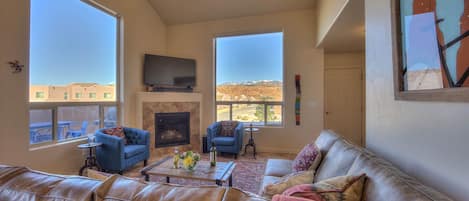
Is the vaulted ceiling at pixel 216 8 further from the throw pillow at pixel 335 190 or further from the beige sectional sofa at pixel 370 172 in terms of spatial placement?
the throw pillow at pixel 335 190

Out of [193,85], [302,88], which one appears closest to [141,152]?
[193,85]

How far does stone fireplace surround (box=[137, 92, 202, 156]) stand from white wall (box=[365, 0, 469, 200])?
3.87 meters

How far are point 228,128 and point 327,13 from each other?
2992 millimetres

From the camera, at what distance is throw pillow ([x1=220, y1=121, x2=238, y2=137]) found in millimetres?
4980

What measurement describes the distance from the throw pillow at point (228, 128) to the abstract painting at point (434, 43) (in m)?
3.78

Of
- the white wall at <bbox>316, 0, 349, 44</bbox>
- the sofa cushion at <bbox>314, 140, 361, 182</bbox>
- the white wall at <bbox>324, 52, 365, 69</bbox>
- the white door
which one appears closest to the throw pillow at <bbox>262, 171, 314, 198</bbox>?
the sofa cushion at <bbox>314, 140, 361, 182</bbox>

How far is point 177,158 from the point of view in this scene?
280 centimetres

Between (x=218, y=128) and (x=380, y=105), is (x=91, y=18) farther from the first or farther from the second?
(x=380, y=105)

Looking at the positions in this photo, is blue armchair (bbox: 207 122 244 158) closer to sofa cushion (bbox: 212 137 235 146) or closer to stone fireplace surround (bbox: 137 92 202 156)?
sofa cushion (bbox: 212 137 235 146)

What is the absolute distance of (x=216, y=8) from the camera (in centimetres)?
508

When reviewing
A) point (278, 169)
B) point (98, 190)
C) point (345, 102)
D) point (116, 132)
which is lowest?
point (278, 169)

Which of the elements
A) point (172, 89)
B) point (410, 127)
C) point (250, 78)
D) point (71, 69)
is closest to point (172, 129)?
point (172, 89)

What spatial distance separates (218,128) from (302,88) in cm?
208

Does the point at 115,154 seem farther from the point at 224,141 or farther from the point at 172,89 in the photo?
the point at 172,89
